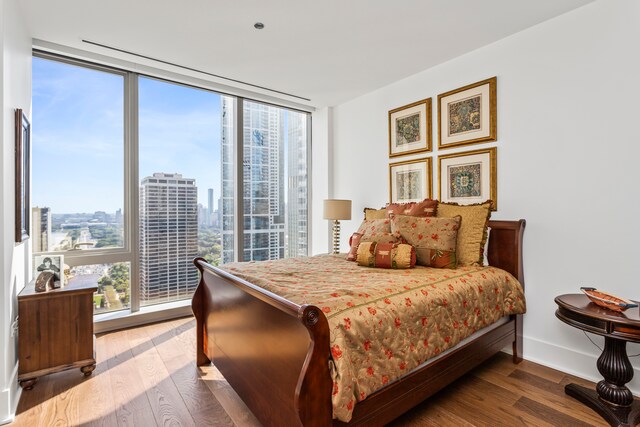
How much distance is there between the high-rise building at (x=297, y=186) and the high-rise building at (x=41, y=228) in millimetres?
2667

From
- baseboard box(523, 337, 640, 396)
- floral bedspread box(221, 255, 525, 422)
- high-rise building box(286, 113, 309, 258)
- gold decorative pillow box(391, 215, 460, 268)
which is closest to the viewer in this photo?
floral bedspread box(221, 255, 525, 422)

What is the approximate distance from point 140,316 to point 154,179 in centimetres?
146

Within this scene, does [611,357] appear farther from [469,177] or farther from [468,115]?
[468,115]

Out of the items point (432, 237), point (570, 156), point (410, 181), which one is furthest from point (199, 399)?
point (570, 156)

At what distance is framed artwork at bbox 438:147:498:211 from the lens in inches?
113

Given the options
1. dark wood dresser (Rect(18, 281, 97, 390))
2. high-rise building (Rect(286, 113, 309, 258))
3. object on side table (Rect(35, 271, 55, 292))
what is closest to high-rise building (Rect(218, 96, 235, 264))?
high-rise building (Rect(286, 113, 309, 258))

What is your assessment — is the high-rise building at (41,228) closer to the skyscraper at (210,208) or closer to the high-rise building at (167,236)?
the high-rise building at (167,236)

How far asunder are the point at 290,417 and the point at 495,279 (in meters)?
1.80

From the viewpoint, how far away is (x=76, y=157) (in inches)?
127

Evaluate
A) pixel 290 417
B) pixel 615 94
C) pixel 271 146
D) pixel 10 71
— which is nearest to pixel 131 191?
pixel 10 71

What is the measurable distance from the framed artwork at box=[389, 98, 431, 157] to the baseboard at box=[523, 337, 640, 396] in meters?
1.98

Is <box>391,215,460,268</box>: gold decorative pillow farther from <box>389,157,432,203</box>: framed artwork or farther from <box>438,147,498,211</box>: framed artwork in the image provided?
<box>389,157,432,203</box>: framed artwork

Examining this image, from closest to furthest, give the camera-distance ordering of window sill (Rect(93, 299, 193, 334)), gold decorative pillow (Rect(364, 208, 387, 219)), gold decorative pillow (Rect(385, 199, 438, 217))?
gold decorative pillow (Rect(385, 199, 438, 217)), window sill (Rect(93, 299, 193, 334)), gold decorative pillow (Rect(364, 208, 387, 219))

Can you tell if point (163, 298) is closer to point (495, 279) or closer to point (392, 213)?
point (392, 213)
